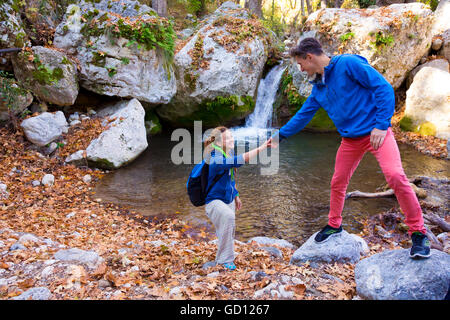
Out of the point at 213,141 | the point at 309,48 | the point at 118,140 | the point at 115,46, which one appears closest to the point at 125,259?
the point at 213,141

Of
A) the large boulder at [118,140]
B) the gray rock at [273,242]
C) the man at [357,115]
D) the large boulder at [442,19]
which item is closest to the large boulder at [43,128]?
the large boulder at [118,140]

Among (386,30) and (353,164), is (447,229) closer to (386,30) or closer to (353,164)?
(353,164)

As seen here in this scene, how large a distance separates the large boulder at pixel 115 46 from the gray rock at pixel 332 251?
853 centimetres

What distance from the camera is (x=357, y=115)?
116 inches

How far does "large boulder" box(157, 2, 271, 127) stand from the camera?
1187 cm

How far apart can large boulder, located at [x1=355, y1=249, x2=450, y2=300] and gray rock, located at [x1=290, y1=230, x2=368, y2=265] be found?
622 mm

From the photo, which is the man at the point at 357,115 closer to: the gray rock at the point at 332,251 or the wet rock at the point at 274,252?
the gray rock at the point at 332,251

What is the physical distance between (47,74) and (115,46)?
239 centimetres

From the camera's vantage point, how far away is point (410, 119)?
1148cm

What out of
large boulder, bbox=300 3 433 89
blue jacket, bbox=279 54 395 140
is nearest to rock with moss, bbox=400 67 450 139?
large boulder, bbox=300 3 433 89

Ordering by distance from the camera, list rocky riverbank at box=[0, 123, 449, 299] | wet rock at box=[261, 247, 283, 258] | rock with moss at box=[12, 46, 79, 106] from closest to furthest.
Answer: rocky riverbank at box=[0, 123, 449, 299]
wet rock at box=[261, 247, 283, 258]
rock with moss at box=[12, 46, 79, 106]

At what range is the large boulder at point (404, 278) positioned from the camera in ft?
8.10

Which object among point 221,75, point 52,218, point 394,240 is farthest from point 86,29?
point 394,240

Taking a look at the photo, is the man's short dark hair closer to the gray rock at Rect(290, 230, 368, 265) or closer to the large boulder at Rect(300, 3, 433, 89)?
the gray rock at Rect(290, 230, 368, 265)
